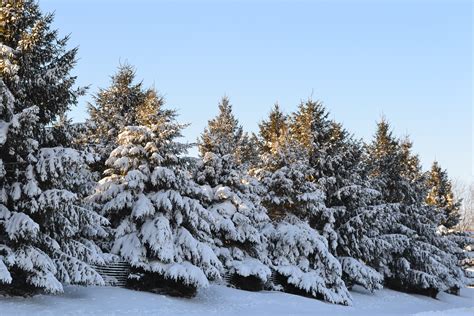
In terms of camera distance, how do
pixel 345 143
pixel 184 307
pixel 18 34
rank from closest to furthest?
pixel 18 34 < pixel 184 307 < pixel 345 143

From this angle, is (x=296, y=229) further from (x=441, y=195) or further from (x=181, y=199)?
(x=441, y=195)

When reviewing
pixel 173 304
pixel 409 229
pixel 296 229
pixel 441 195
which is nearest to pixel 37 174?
pixel 173 304

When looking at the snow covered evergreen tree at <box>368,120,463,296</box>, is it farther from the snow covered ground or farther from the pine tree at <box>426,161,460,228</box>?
the snow covered ground

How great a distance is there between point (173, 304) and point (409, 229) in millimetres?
18222

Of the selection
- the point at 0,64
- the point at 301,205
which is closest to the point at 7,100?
the point at 0,64

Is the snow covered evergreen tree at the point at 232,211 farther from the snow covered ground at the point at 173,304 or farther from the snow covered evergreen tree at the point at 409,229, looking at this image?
the snow covered evergreen tree at the point at 409,229

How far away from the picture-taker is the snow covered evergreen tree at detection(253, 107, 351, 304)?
21797 mm

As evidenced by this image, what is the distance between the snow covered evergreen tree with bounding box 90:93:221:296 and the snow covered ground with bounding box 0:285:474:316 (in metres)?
0.88

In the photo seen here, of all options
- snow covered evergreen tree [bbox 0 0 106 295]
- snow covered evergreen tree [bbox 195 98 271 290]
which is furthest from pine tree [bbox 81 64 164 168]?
snow covered evergreen tree [bbox 0 0 106 295]

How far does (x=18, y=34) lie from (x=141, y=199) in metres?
6.43

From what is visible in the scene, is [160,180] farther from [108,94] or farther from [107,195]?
[108,94]

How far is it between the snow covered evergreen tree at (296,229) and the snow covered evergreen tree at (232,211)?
1.12 m

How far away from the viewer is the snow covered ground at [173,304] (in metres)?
12.8

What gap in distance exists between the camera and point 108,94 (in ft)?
78.5
